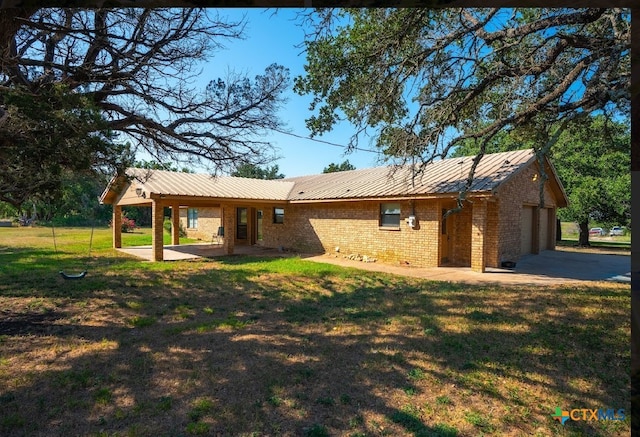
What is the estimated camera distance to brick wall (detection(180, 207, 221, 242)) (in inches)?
946

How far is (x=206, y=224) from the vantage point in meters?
25.4

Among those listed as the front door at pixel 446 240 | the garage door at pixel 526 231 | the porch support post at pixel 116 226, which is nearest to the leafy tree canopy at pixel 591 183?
the garage door at pixel 526 231

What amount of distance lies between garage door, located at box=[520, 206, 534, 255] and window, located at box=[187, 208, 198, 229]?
2119 cm

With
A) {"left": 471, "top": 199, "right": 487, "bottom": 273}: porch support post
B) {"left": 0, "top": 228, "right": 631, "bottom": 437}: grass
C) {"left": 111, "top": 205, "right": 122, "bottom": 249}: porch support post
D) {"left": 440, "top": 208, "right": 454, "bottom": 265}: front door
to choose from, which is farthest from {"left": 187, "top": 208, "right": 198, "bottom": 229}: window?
{"left": 471, "top": 199, "right": 487, "bottom": 273}: porch support post

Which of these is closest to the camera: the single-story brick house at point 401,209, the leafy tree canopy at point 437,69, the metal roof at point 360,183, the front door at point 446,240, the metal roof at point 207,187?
the leafy tree canopy at point 437,69

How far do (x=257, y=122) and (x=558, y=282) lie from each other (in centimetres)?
927

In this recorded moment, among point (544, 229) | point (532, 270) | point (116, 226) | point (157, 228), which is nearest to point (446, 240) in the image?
point (532, 270)

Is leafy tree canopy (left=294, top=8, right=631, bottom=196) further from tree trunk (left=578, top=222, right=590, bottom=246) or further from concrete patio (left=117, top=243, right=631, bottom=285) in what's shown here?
tree trunk (left=578, top=222, right=590, bottom=246)

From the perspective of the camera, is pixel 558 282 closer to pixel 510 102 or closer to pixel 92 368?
pixel 510 102

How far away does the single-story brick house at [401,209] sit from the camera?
1223 cm

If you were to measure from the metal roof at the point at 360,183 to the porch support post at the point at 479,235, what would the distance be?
71 centimetres

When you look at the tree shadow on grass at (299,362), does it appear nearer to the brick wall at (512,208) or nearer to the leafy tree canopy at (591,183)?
the brick wall at (512,208)

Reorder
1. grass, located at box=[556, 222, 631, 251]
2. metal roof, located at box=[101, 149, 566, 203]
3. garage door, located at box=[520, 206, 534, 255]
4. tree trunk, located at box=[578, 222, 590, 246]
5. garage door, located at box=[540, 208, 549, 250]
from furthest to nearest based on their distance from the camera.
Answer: grass, located at box=[556, 222, 631, 251] < tree trunk, located at box=[578, 222, 590, 246] < garage door, located at box=[540, 208, 549, 250] < garage door, located at box=[520, 206, 534, 255] < metal roof, located at box=[101, 149, 566, 203]

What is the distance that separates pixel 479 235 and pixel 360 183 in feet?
20.9
